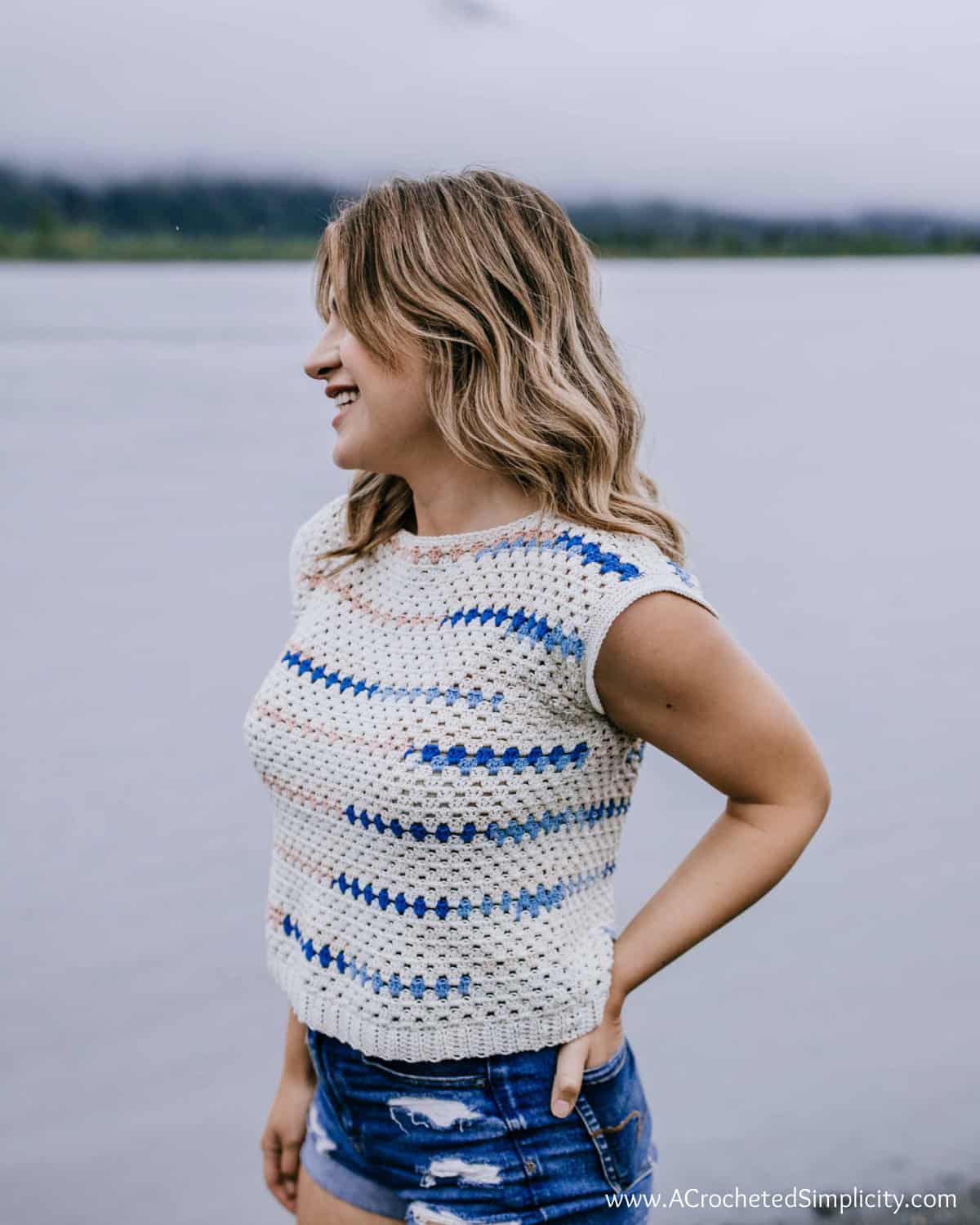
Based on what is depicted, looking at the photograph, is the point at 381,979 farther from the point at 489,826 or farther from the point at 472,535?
the point at 472,535

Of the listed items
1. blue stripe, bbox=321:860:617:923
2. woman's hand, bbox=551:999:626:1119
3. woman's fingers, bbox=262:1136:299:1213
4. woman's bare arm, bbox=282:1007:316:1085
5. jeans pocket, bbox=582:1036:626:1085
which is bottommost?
woman's fingers, bbox=262:1136:299:1213

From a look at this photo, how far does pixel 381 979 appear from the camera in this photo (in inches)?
36.9

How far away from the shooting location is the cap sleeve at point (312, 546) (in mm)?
1126

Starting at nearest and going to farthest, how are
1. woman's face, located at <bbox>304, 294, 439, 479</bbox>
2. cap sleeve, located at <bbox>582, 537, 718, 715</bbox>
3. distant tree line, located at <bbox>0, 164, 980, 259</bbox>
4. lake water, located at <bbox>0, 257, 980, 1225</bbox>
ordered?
1. cap sleeve, located at <bbox>582, 537, 718, 715</bbox>
2. woman's face, located at <bbox>304, 294, 439, 479</bbox>
3. distant tree line, located at <bbox>0, 164, 980, 259</bbox>
4. lake water, located at <bbox>0, 257, 980, 1225</bbox>

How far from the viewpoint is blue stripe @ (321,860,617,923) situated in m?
0.91

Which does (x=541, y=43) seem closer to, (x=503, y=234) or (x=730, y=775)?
(x=503, y=234)

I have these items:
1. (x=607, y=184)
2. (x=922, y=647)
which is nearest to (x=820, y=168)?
(x=607, y=184)

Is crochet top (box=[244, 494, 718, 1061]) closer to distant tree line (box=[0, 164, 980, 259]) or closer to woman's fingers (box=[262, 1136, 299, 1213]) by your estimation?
woman's fingers (box=[262, 1136, 299, 1213])

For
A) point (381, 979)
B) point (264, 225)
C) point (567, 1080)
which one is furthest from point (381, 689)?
point (264, 225)

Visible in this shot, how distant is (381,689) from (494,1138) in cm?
35

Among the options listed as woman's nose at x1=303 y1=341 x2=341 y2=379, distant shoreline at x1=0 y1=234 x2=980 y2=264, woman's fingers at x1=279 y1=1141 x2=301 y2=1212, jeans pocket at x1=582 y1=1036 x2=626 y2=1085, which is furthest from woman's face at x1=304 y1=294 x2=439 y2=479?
distant shoreline at x1=0 y1=234 x2=980 y2=264

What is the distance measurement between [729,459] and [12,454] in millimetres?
1161

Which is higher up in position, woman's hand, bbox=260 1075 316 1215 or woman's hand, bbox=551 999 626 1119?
woman's hand, bbox=551 999 626 1119

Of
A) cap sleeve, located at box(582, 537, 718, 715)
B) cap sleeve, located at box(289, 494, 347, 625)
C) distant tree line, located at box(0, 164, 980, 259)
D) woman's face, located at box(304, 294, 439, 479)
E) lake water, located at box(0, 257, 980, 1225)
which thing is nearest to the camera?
cap sleeve, located at box(582, 537, 718, 715)
